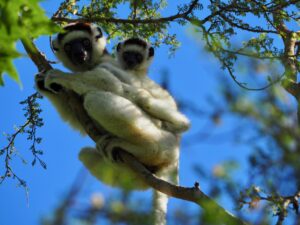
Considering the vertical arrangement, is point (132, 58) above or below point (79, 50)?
above

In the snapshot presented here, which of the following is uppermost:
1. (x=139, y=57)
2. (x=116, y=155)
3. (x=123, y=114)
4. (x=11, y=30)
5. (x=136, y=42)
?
(x=136, y=42)

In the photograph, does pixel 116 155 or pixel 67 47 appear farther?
pixel 67 47

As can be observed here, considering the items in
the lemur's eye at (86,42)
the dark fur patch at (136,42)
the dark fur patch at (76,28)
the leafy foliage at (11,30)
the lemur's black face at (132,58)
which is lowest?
the leafy foliage at (11,30)

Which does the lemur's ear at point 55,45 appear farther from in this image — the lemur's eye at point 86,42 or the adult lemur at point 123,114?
the adult lemur at point 123,114

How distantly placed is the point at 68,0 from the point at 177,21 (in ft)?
5.87

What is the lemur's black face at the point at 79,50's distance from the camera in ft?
21.2

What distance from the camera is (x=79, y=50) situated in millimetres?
6531

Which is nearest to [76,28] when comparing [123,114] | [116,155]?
[123,114]

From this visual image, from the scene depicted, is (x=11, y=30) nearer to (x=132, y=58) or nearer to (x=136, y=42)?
(x=132, y=58)


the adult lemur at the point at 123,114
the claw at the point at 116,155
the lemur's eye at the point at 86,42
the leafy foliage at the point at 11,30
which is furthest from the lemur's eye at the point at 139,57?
the leafy foliage at the point at 11,30

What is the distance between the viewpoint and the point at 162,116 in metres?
5.72

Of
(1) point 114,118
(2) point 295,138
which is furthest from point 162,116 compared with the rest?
(2) point 295,138

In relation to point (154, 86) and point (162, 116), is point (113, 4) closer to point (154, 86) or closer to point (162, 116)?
point (154, 86)

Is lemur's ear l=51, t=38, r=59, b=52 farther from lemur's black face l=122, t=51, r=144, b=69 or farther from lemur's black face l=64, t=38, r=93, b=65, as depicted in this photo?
lemur's black face l=122, t=51, r=144, b=69
